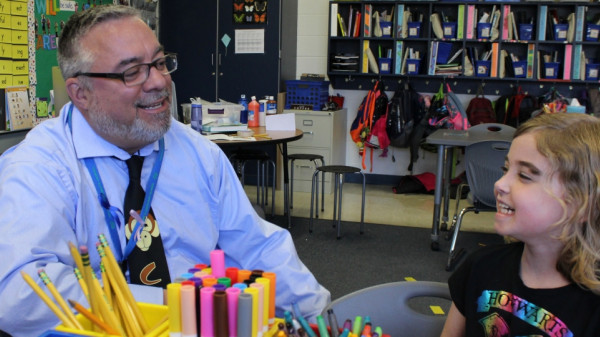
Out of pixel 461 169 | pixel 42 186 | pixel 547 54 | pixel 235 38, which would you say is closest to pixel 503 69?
pixel 547 54

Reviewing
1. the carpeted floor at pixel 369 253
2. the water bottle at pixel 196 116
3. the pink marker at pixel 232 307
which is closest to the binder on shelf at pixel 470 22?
the carpeted floor at pixel 369 253

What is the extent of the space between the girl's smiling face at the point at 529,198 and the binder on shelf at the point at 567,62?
193 inches

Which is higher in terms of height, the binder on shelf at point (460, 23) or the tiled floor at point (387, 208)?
the binder on shelf at point (460, 23)

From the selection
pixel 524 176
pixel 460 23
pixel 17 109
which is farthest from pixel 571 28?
pixel 524 176

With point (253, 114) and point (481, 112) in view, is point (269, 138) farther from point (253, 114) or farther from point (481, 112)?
point (481, 112)

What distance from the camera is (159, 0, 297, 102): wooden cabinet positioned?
5.77 metres

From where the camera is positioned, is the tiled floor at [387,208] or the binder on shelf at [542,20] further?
the binder on shelf at [542,20]

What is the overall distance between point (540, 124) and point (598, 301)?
0.35m

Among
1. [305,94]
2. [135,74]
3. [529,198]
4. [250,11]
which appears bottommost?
[529,198]

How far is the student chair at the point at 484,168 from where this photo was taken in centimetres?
A: 333

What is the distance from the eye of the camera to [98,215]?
1.22 metres

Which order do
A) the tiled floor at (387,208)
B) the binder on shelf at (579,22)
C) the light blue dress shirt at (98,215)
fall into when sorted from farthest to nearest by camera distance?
1. the binder on shelf at (579,22)
2. the tiled floor at (387,208)
3. the light blue dress shirt at (98,215)

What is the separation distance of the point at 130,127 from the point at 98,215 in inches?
8.9

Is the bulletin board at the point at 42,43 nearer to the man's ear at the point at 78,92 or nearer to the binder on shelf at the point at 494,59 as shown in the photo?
Result: the man's ear at the point at 78,92
